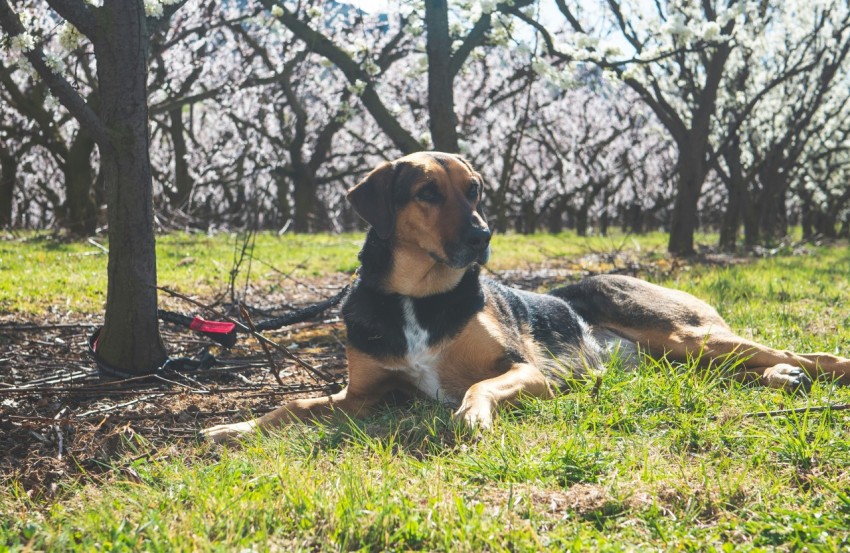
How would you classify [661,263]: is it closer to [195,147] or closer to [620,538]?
[620,538]

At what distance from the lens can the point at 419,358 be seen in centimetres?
409

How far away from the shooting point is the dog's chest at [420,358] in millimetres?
4086

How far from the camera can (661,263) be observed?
471 inches

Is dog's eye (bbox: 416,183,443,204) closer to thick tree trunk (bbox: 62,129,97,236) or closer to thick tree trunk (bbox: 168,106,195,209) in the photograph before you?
thick tree trunk (bbox: 62,129,97,236)

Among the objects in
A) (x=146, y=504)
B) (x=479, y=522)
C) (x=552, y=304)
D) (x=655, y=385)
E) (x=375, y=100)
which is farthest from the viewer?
(x=375, y=100)

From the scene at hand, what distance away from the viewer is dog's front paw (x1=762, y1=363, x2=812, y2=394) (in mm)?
3797

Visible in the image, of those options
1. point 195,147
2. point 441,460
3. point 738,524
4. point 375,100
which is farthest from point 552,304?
point 195,147

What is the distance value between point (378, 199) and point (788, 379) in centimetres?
238

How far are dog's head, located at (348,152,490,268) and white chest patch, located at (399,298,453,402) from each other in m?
0.37

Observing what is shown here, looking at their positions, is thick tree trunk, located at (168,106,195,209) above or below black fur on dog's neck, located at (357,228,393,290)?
above

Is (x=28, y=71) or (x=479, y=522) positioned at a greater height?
(x=28, y=71)

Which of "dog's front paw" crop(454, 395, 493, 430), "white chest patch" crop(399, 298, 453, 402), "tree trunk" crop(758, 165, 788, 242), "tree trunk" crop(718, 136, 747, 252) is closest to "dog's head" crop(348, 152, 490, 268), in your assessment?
"white chest patch" crop(399, 298, 453, 402)

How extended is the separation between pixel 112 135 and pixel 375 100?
13.0 ft

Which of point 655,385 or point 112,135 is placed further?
point 112,135
